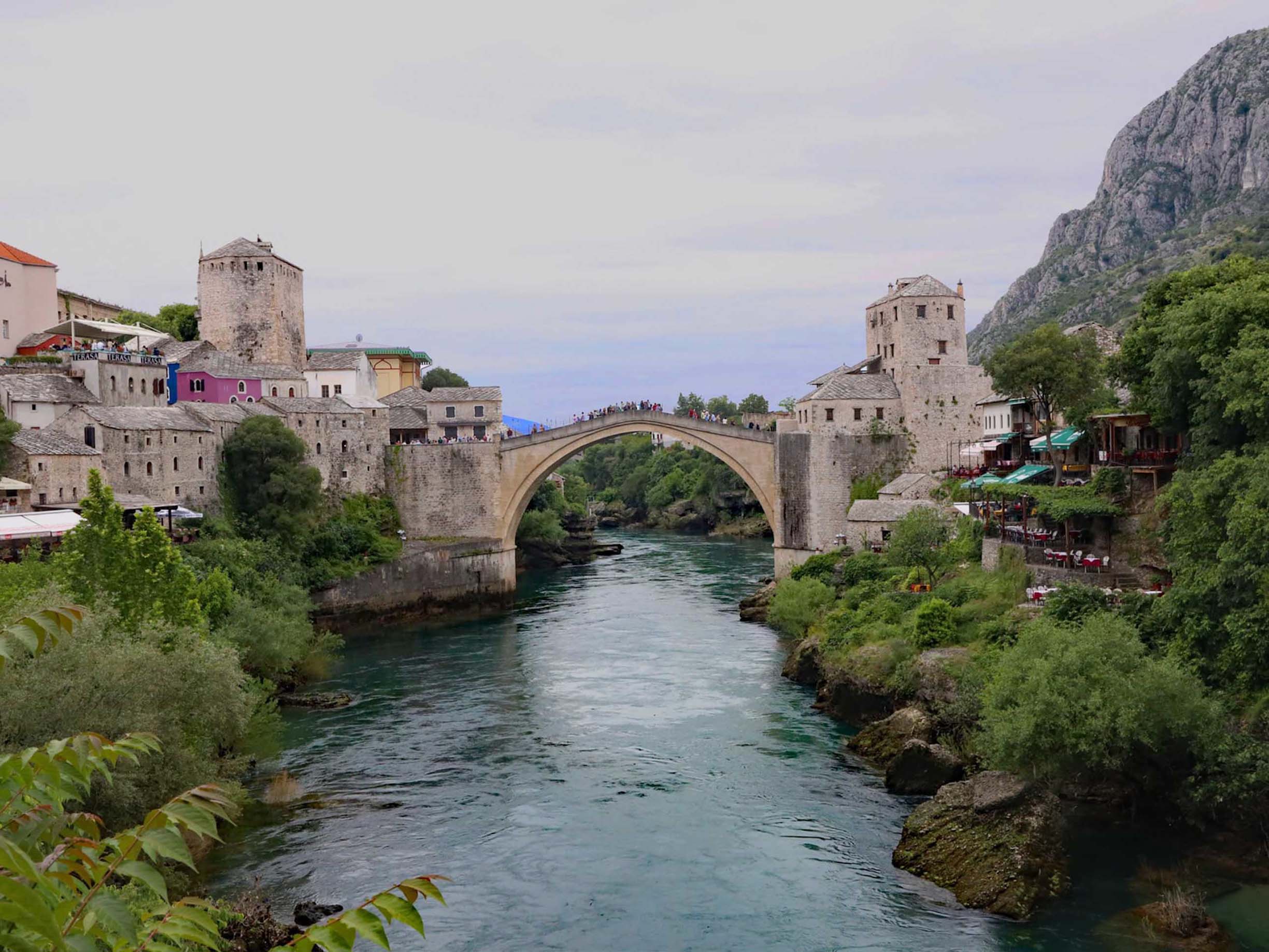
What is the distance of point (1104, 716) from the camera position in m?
19.5

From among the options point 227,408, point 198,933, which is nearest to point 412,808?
point 198,933

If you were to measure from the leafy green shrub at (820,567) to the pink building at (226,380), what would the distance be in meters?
24.3

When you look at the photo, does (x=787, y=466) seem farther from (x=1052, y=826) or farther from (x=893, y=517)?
(x=1052, y=826)

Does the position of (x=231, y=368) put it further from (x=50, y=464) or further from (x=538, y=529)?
(x=538, y=529)

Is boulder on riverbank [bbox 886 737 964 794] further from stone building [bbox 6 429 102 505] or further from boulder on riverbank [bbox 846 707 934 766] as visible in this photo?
stone building [bbox 6 429 102 505]

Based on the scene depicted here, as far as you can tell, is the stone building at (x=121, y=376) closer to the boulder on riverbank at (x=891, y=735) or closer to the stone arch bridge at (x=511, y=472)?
the stone arch bridge at (x=511, y=472)

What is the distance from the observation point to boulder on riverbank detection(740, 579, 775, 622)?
43594 mm

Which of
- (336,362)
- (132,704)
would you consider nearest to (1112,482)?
(132,704)

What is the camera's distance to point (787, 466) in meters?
50.6

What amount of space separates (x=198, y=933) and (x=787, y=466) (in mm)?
46234

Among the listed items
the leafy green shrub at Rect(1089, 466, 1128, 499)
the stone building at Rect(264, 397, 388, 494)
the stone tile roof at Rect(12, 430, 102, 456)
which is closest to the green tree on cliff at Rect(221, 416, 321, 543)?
the stone building at Rect(264, 397, 388, 494)

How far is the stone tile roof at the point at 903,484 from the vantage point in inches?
1800

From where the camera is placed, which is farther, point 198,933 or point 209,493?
point 209,493

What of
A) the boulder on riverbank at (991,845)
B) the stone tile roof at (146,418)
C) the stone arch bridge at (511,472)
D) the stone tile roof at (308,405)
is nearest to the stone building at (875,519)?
the stone arch bridge at (511,472)
